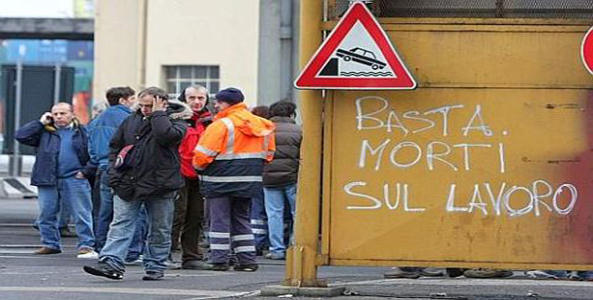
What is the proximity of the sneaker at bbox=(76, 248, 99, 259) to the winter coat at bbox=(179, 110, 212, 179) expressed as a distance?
65.8 inches

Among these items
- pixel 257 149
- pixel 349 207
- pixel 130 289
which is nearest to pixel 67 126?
pixel 257 149

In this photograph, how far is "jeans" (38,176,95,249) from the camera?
1558cm

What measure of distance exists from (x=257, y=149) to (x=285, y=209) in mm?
3018

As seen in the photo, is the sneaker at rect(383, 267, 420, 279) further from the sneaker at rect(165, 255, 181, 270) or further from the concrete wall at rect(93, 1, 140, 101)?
the concrete wall at rect(93, 1, 140, 101)

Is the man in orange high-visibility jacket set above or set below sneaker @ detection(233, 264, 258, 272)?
above

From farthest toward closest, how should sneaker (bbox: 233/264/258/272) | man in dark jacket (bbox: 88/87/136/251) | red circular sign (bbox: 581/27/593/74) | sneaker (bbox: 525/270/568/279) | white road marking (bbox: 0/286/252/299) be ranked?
1. man in dark jacket (bbox: 88/87/136/251)
2. sneaker (bbox: 233/264/258/272)
3. sneaker (bbox: 525/270/568/279)
4. white road marking (bbox: 0/286/252/299)
5. red circular sign (bbox: 581/27/593/74)

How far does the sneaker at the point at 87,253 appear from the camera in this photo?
1531 cm

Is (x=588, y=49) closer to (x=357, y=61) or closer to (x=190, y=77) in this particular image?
(x=357, y=61)

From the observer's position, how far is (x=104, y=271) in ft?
38.8

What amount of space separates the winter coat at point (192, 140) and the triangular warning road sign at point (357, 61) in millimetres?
4234

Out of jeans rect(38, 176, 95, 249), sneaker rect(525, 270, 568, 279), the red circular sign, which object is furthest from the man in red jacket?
the red circular sign

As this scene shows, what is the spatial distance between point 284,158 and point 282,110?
52 cm

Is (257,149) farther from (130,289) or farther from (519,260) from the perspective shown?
(519,260)

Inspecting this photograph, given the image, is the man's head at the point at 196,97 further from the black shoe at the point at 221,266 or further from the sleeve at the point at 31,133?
the sleeve at the point at 31,133
